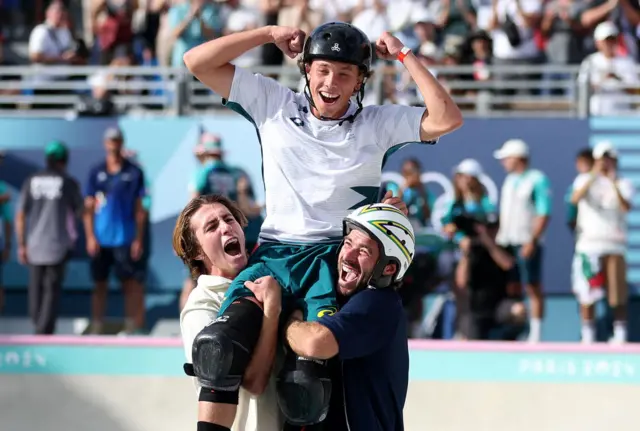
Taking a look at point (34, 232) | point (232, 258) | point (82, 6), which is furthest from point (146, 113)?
point (232, 258)

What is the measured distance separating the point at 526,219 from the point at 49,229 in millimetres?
A: 4389

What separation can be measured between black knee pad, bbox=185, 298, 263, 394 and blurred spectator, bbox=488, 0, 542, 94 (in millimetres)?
8549

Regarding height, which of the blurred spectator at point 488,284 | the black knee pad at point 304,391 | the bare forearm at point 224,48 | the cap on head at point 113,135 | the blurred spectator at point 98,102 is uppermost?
the bare forearm at point 224,48

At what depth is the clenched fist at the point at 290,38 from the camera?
4.71 m

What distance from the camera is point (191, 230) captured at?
4953 mm

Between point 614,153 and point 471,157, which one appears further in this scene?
point 471,157

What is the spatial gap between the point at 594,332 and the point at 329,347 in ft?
24.2

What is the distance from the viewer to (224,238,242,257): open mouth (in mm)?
4895

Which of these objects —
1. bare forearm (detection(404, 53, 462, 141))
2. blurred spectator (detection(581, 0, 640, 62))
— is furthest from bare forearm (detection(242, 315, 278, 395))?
blurred spectator (detection(581, 0, 640, 62))

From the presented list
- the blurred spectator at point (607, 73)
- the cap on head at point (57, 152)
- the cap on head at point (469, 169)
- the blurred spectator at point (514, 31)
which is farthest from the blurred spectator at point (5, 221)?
the blurred spectator at point (607, 73)

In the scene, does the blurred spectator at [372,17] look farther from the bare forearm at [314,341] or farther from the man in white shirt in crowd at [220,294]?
the bare forearm at [314,341]

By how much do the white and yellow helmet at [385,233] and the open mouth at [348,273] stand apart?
64 mm

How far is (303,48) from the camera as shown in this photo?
185 inches

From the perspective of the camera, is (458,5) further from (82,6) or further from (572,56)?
(82,6)
